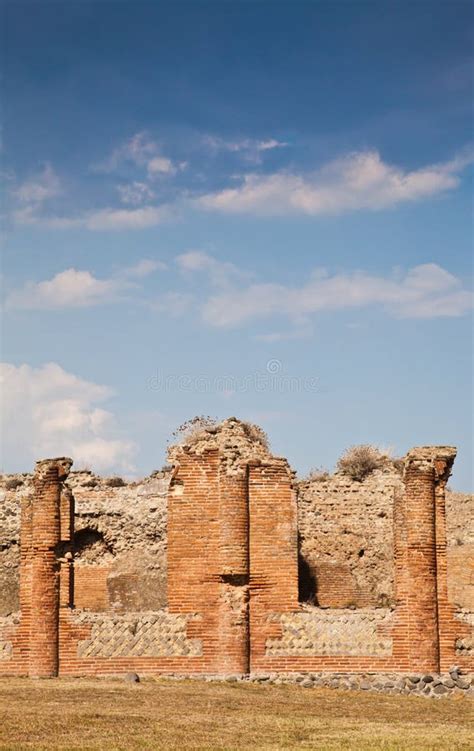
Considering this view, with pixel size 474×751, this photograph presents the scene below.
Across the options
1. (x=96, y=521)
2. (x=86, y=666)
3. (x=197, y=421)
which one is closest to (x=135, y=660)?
(x=86, y=666)

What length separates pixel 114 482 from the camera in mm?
21516

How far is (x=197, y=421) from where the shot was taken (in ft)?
94.0

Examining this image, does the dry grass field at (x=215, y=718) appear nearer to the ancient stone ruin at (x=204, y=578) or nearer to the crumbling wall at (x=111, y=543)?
the ancient stone ruin at (x=204, y=578)

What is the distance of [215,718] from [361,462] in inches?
341

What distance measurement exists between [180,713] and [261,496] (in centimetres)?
539

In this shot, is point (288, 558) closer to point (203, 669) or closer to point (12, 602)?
point (203, 669)

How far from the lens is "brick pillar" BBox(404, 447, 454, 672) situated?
19797 millimetres

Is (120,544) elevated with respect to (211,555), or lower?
elevated

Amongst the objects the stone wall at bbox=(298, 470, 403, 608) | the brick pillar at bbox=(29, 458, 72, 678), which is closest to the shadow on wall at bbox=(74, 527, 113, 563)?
the brick pillar at bbox=(29, 458, 72, 678)

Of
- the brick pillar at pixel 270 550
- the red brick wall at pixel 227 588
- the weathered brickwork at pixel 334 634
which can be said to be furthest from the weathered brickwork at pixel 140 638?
the weathered brickwork at pixel 334 634

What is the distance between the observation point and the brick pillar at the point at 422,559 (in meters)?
19.8

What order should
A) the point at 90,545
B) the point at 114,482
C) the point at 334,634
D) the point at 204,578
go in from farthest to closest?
1. the point at 114,482
2. the point at 90,545
3. the point at 204,578
4. the point at 334,634

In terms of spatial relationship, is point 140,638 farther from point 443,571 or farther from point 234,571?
point 443,571

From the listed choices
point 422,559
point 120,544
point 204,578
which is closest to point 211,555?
point 204,578
